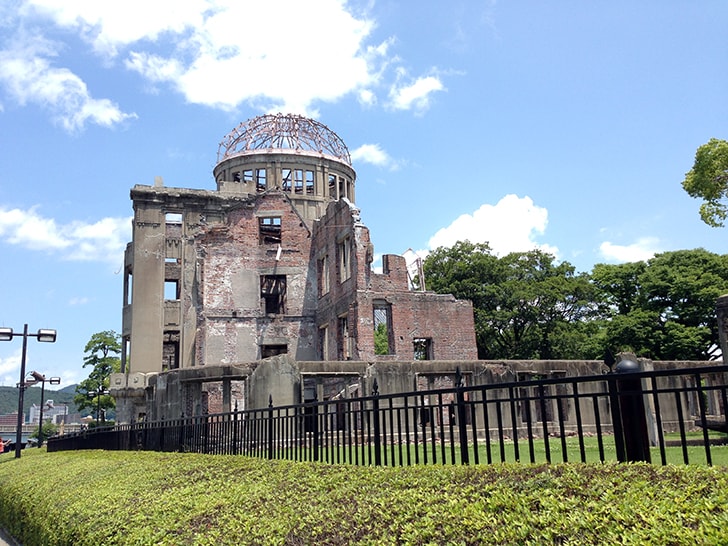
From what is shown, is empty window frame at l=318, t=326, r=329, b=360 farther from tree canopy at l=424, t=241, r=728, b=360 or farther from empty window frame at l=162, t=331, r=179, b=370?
tree canopy at l=424, t=241, r=728, b=360

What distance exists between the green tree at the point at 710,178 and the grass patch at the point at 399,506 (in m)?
19.1

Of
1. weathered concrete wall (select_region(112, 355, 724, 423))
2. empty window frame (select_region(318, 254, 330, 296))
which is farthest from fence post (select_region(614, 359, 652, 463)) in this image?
empty window frame (select_region(318, 254, 330, 296))

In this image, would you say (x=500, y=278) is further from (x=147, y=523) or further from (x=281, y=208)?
(x=147, y=523)

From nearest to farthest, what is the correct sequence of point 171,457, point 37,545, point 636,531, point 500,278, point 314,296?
1. point 636,531
2. point 37,545
3. point 171,457
4. point 314,296
5. point 500,278

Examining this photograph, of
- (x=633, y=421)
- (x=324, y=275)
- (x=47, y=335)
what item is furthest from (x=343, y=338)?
(x=633, y=421)

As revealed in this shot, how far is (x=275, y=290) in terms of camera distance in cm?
3431

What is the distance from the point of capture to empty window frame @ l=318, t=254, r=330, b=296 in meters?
32.6

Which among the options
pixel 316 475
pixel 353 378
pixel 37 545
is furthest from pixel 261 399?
pixel 316 475

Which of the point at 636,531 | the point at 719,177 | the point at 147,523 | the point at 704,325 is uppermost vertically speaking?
the point at 719,177

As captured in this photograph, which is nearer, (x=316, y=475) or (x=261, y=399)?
(x=316, y=475)

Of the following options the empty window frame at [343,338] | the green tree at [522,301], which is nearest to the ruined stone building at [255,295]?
the empty window frame at [343,338]

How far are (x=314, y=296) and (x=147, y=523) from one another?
28.0 meters

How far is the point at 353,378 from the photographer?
24484 millimetres

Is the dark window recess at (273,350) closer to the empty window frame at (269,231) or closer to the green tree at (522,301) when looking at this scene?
the empty window frame at (269,231)
